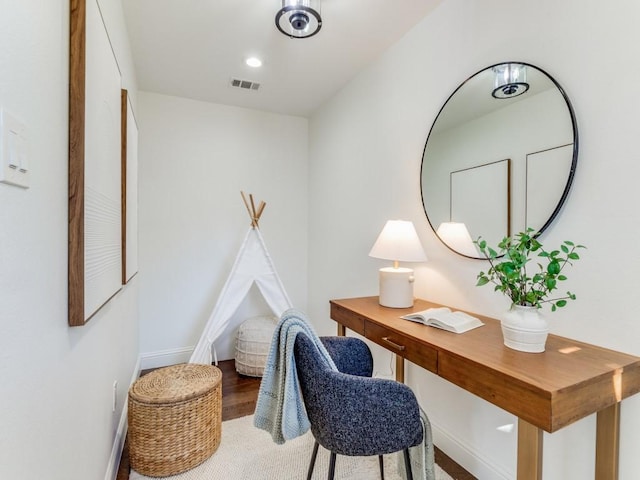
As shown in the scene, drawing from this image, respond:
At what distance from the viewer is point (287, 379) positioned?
1.24 m

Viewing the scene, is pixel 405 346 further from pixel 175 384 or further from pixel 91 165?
pixel 91 165

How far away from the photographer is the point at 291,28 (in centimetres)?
200

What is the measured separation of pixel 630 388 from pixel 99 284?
1.91m

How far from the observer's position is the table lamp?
6.04 ft

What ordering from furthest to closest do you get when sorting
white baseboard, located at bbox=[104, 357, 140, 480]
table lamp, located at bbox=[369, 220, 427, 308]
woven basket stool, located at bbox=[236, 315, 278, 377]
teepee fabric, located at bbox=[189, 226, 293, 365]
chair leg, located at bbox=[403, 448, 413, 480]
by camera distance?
woven basket stool, located at bbox=[236, 315, 278, 377] < teepee fabric, located at bbox=[189, 226, 293, 365] < table lamp, located at bbox=[369, 220, 427, 308] < white baseboard, located at bbox=[104, 357, 140, 480] < chair leg, located at bbox=[403, 448, 413, 480]

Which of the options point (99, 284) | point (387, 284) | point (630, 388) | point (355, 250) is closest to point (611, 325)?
point (630, 388)

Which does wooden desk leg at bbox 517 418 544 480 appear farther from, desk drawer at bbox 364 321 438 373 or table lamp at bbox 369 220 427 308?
table lamp at bbox 369 220 427 308

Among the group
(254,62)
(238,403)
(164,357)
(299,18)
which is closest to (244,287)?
(238,403)

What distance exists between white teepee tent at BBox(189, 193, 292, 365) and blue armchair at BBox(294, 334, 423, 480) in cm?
173

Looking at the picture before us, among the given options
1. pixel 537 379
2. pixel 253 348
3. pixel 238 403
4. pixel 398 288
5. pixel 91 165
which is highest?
pixel 91 165

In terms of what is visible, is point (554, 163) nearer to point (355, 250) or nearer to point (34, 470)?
point (355, 250)

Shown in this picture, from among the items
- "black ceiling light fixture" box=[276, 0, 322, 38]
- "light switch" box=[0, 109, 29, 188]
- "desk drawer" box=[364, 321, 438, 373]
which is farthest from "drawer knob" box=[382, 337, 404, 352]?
"black ceiling light fixture" box=[276, 0, 322, 38]

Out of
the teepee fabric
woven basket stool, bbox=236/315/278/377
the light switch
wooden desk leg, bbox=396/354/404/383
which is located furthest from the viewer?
woven basket stool, bbox=236/315/278/377

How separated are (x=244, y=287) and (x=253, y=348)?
543 millimetres
